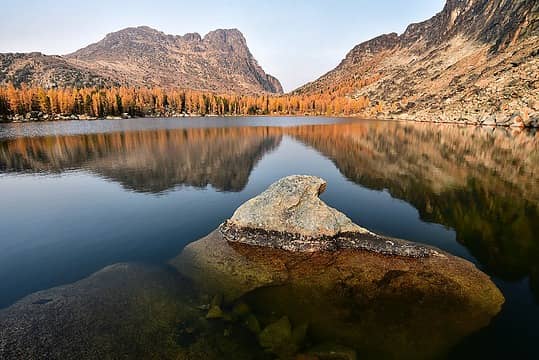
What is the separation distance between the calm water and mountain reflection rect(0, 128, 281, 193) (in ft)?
1.12

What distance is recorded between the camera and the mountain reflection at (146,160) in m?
40.2

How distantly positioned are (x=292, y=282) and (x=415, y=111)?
7479 inches

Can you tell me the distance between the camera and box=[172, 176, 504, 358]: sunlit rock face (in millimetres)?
12547

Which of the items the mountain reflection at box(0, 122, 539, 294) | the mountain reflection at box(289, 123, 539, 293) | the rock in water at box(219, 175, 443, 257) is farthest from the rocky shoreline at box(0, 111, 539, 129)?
the rock in water at box(219, 175, 443, 257)

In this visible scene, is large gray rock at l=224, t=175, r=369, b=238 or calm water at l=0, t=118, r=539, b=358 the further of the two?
large gray rock at l=224, t=175, r=369, b=238

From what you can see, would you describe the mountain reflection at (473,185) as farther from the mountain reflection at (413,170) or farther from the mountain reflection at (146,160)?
the mountain reflection at (146,160)

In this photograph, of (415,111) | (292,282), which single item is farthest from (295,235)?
(415,111)

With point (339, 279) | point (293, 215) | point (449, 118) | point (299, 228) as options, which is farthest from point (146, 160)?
point (449, 118)

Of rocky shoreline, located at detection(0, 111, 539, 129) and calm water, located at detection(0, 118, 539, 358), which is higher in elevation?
rocky shoreline, located at detection(0, 111, 539, 129)

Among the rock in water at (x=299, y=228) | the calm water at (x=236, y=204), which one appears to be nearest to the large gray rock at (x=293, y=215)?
the rock in water at (x=299, y=228)

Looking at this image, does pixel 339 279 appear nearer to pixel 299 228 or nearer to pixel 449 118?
pixel 299 228

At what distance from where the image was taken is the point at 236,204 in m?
30.9

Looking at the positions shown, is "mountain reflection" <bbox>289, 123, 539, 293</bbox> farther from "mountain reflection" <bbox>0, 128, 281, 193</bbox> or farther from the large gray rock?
"mountain reflection" <bbox>0, 128, 281, 193</bbox>

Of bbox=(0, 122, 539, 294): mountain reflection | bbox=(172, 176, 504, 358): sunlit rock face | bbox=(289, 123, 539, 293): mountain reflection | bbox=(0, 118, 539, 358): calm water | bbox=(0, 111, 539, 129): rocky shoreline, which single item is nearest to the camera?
bbox=(172, 176, 504, 358): sunlit rock face
